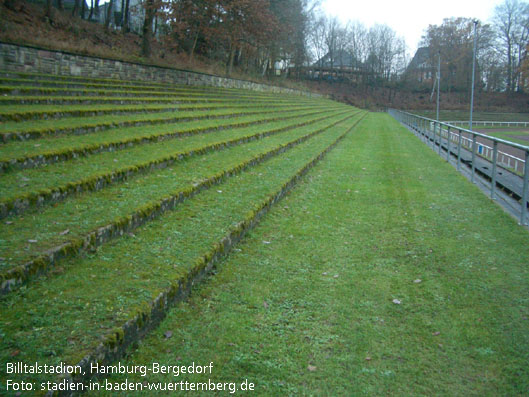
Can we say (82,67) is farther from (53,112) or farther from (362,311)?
(362,311)

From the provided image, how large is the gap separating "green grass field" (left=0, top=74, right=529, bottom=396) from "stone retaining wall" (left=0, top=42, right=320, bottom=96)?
22.3ft

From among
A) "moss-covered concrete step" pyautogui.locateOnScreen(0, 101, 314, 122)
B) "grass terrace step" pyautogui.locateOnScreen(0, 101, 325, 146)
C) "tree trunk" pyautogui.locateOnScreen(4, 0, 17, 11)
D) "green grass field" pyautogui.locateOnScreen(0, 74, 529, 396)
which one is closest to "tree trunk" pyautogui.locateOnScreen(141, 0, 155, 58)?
"tree trunk" pyautogui.locateOnScreen(4, 0, 17, 11)

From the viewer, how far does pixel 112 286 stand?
145 inches

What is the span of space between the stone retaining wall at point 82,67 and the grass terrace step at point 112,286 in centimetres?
1098

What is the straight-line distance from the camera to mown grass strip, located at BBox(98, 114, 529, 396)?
10.6 feet

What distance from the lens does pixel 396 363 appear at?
341 cm

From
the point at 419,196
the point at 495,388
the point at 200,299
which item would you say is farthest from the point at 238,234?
the point at 419,196

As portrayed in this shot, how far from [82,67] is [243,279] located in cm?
1517

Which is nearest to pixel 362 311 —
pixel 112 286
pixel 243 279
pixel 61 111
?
pixel 243 279

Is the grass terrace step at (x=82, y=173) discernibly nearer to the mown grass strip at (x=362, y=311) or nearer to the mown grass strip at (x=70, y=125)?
the mown grass strip at (x=70, y=125)

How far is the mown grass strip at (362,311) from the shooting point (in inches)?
128

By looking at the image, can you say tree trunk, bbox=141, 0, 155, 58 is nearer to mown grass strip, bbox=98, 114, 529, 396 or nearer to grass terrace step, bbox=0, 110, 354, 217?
grass terrace step, bbox=0, 110, 354, 217

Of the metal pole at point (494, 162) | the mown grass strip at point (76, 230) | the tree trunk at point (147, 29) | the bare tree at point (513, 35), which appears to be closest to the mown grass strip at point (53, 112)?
the mown grass strip at point (76, 230)

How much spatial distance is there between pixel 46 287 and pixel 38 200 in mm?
1641
